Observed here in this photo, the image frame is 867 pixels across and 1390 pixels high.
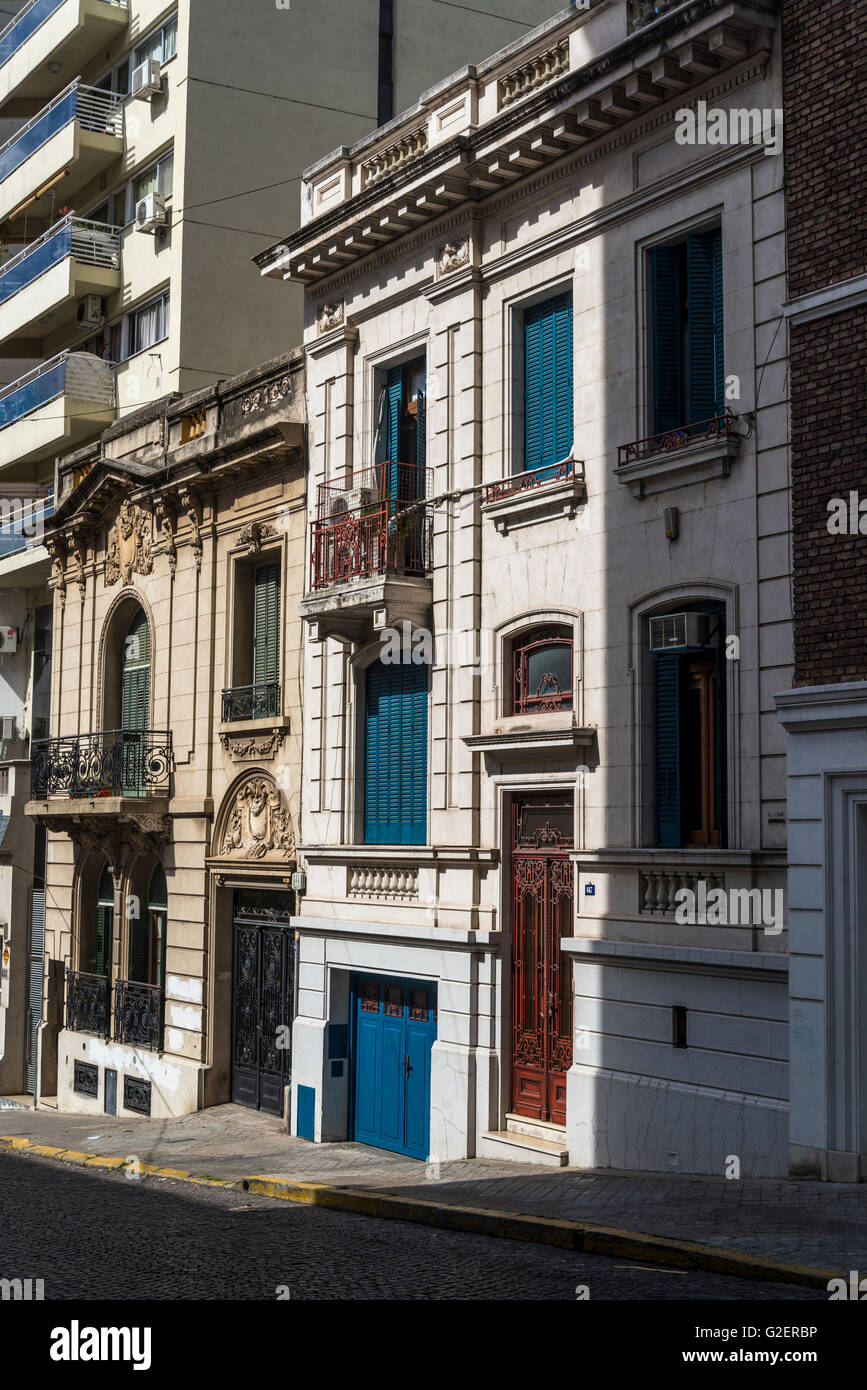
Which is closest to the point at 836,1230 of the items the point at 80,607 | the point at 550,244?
the point at 550,244

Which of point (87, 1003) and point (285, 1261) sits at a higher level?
point (285, 1261)

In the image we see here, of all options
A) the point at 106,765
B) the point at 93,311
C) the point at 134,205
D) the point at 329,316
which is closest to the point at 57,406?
the point at 93,311

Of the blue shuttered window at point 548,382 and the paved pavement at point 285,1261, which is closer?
the paved pavement at point 285,1261

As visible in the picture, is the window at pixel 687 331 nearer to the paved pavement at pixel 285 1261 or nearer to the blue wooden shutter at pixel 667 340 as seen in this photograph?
the blue wooden shutter at pixel 667 340

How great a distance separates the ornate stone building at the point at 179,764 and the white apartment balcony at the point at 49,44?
9.15 metres

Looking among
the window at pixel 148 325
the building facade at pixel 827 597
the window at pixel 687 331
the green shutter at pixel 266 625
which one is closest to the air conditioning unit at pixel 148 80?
the window at pixel 148 325

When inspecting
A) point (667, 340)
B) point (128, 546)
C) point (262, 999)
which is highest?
point (667, 340)

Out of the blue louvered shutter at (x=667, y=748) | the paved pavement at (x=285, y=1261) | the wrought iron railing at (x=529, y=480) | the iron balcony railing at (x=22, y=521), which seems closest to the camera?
the paved pavement at (x=285, y=1261)

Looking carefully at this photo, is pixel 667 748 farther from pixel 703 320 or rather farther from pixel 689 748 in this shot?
pixel 703 320

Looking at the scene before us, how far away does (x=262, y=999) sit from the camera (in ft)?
71.6

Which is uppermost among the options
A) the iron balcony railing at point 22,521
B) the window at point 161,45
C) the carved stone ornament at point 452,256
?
the window at point 161,45

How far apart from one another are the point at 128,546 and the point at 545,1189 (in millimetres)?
16093

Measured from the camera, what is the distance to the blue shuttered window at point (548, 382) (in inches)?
661

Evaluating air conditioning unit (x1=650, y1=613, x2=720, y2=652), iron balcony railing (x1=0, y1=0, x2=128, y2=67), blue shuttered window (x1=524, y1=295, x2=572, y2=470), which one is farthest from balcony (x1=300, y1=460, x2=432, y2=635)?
iron balcony railing (x1=0, y1=0, x2=128, y2=67)
